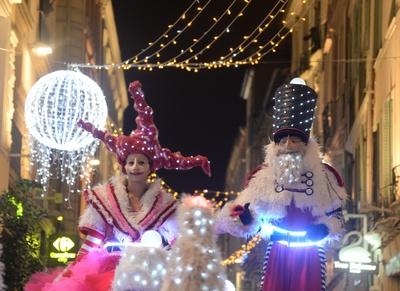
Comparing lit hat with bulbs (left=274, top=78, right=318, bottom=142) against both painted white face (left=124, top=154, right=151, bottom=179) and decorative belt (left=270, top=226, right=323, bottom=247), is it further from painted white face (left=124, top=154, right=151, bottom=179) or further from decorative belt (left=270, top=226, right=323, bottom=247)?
painted white face (left=124, top=154, right=151, bottom=179)

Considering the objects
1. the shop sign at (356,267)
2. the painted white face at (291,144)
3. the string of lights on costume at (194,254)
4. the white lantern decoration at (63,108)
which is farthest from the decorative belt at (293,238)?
the shop sign at (356,267)

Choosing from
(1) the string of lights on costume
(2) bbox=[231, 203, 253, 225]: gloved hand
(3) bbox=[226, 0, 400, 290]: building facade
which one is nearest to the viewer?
(1) the string of lights on costume

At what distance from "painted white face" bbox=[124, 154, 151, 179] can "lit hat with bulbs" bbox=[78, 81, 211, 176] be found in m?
0.04

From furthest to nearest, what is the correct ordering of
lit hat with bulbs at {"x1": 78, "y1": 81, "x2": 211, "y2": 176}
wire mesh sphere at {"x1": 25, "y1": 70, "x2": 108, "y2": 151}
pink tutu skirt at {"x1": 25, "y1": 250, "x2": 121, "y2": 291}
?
wire mesh sphere at {"x1": 25, "y1": 70, "x2": 108, "y2": 151} < lit hat with bulbs at {"x1": 78, "y1": 81, "x2": 211, "y2": 176} < pink tutu skirt at {"x1": 25, "y1": 250, "x2": 121, "y2": 291}

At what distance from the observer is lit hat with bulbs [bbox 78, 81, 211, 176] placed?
392 inches

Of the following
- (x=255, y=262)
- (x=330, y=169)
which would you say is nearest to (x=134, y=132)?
(x=330, y=169)

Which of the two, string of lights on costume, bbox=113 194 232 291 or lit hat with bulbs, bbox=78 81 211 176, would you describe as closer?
string of lights on costume, bbox=113 194 232 291

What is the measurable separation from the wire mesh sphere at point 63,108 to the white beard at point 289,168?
7.79m

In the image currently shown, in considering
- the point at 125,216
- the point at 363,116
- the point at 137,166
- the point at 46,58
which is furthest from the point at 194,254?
the point at 46,58

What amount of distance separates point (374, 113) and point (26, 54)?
761cm

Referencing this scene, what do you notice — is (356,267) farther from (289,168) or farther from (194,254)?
(194,254)

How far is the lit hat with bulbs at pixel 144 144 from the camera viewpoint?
32.7 ft

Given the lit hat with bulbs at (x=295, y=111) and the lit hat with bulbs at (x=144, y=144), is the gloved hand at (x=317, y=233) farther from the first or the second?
the lit hat with bulbs at (x=144, y=144)

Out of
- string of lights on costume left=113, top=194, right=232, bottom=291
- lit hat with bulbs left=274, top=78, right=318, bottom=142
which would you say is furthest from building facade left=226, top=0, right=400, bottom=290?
string of lights on costume left=113, top=194, right=232, bottom=291
